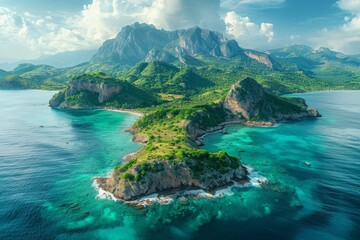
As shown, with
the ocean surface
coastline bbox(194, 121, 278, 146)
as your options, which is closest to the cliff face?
the ocean surface

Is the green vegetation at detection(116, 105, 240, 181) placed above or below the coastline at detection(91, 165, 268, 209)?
above

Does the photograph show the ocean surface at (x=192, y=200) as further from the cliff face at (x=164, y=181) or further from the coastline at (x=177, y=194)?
the cliff face at (x=164, y=181)

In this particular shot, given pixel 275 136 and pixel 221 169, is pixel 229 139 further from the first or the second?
pixel 221 169

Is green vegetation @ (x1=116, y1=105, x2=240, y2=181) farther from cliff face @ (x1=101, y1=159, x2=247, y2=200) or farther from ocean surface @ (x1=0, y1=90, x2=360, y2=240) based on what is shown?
ocean surface @ (x1=0, y1=90, x2=360, y2=240)

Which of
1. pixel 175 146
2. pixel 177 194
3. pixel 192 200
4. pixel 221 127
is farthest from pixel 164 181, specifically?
pixel 221 127

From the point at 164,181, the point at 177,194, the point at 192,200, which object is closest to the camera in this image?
the point at 192,200

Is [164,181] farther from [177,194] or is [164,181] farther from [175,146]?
[175,146]

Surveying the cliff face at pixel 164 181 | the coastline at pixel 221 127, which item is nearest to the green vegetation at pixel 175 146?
the cliff face at pixel 164 181

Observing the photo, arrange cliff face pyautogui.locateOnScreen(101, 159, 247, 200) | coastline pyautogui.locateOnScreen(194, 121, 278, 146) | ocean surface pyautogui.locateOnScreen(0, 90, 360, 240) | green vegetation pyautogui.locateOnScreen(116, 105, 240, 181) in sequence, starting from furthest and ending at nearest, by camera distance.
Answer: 1. coastline pyautogui.locateOnScreen(194, 121, 278, 146)
2. green vegetation pyautogui.locateOnScreen(116, 105, 240, 181)
3. cliff face pyautogui.locateOnScreen(101, 159, 247, 200)
4. ocean surface pyautogui.locateOnScreen(0, 90, 360, 240)
